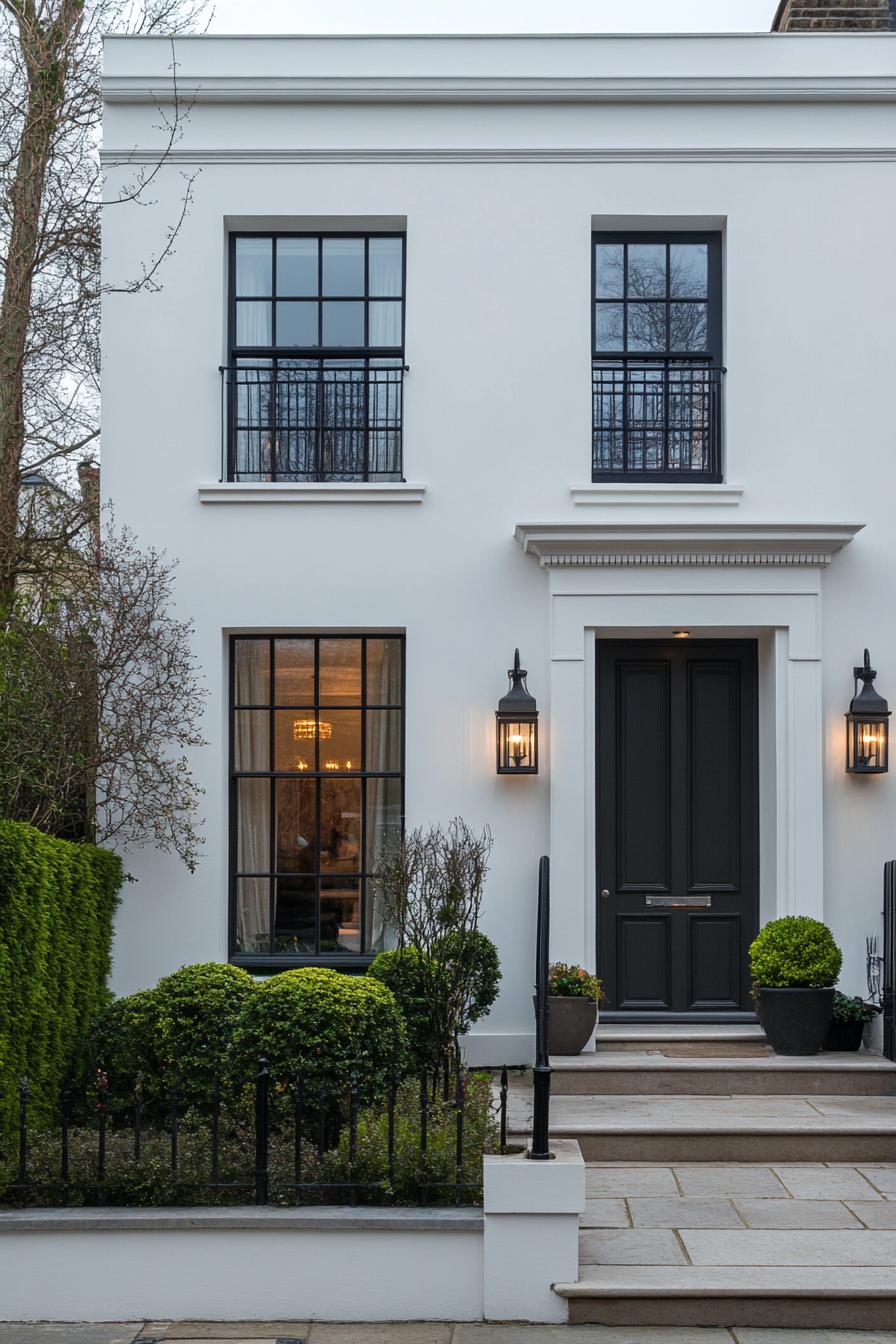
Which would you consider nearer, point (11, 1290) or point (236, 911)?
point (11, 1290)

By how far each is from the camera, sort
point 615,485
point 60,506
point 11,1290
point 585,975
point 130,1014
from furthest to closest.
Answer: point 60,506 → point 615,485 → point 585,975 → point 130,1014 → point 11,1290

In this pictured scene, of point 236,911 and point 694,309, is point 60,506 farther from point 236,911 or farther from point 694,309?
point 694,309

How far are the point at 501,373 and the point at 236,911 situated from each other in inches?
176

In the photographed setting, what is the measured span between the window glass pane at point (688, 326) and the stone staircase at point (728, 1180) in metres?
5.10

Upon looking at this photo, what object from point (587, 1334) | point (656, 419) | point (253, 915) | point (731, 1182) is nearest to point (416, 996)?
point (253, 915)

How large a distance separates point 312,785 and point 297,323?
11.6 feet

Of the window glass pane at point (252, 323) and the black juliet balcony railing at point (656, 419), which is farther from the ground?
the window glass pane at point (252, 323)

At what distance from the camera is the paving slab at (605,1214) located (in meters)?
6.54

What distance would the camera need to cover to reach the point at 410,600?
30.8ft

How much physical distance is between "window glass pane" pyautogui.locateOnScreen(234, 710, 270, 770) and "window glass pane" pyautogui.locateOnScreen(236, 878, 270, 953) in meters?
0.87

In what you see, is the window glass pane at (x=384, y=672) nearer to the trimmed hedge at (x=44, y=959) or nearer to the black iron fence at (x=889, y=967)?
the trimmed hedge at (x=44, y=959)

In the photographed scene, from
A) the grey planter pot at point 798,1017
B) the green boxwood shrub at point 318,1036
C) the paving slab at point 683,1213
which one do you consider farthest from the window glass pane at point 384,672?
the paving slab at point 683,1213

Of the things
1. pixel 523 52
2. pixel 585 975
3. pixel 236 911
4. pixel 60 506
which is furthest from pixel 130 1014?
pixel 523 52

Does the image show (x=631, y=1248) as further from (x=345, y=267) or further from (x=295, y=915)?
(x=345, y=267)
